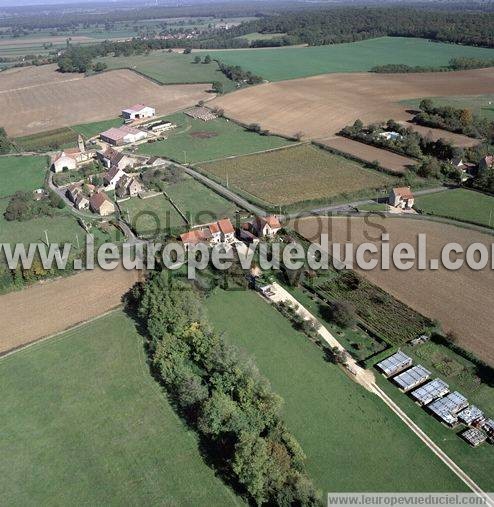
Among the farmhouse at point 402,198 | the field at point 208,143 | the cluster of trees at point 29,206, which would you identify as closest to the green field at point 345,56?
the field at point 208,143

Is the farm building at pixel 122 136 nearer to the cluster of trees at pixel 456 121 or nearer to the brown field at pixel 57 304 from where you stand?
the brown field at pixel 57 304

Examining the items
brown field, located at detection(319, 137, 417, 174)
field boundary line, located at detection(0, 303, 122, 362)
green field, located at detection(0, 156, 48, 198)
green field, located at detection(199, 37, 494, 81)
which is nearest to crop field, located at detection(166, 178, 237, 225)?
field boundary line, located at detection(0, 303, 122, 362)

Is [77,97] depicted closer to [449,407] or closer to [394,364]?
[394,364]

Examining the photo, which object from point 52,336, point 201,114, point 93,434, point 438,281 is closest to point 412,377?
point 438,281

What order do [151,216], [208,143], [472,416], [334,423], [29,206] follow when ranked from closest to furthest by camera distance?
[472,416], [334,423], [151,216], [29,206], [208,143]

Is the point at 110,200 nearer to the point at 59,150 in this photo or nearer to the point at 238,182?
the point at 238,182
